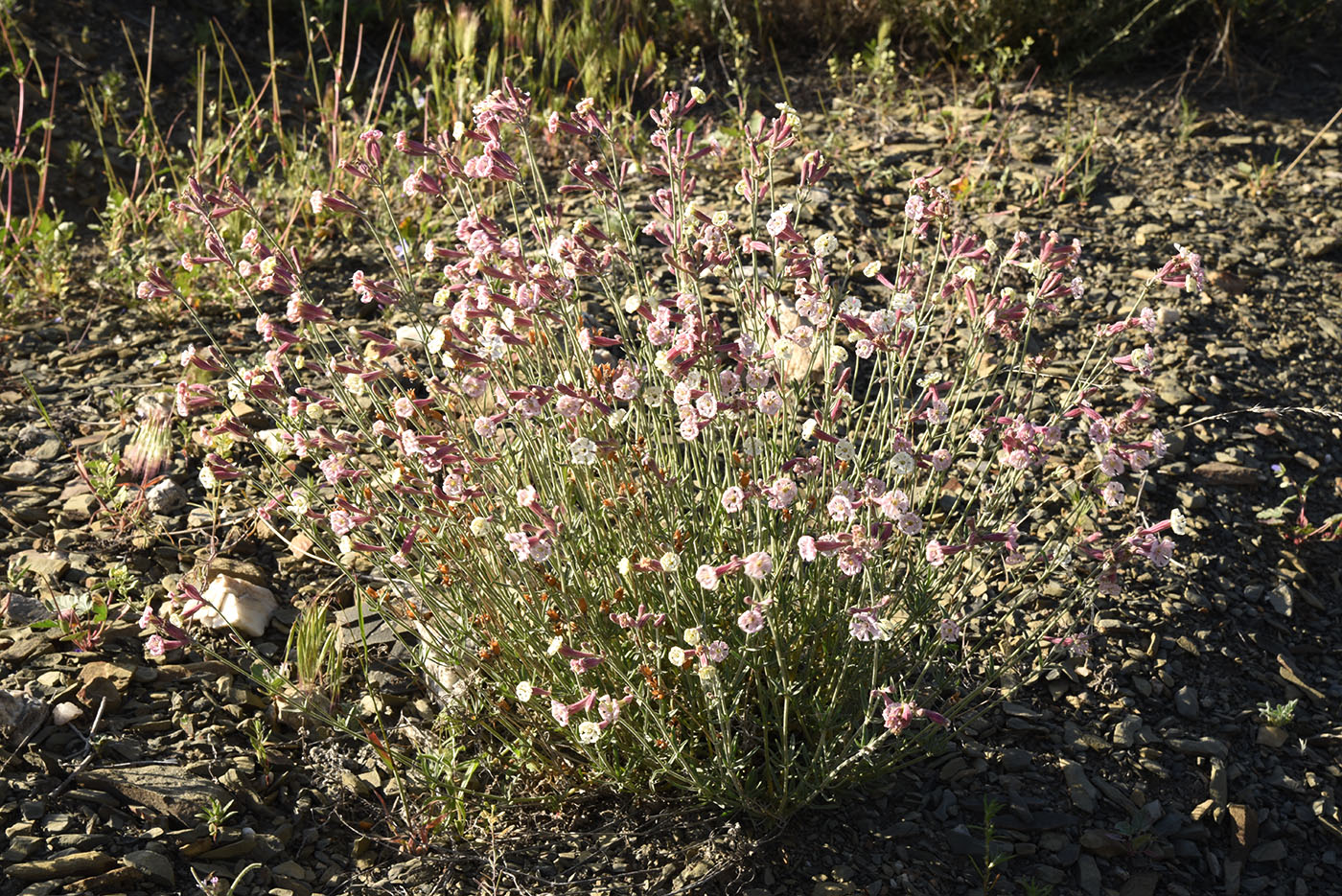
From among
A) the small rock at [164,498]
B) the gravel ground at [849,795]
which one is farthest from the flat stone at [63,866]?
the small rock at [164,498]

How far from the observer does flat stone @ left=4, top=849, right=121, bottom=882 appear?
2129mm

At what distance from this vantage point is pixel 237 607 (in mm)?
2854

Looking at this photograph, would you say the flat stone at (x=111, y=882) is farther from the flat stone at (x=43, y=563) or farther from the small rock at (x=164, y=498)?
the small rock at (x=164, y=498)

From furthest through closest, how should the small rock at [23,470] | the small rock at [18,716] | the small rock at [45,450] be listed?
the small rock at [45,450], the small rock at [23,470], the small rock at [18,716]

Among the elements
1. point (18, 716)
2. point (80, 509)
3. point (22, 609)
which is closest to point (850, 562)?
point (18, 716)

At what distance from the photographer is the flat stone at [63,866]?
83.8 inches

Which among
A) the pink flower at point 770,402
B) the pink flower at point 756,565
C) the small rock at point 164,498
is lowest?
the small rock at point 164,498

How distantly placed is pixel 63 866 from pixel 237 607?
82 centimetres

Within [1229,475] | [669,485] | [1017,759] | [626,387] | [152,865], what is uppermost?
[626,387]

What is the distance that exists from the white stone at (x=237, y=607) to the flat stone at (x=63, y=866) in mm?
700

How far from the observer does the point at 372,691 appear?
268 centimetres

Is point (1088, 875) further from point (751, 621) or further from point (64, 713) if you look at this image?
point (64, 713)

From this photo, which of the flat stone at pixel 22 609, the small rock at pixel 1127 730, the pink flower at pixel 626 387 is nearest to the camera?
the pink flower at pixel 626 387

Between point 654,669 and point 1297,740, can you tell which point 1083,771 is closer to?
point 1297,740
